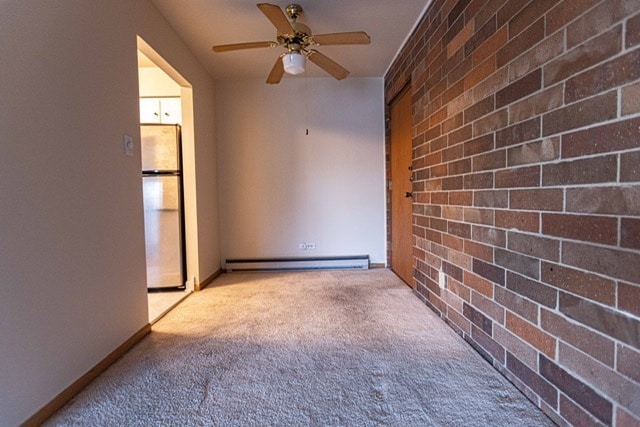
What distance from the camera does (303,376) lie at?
150cm

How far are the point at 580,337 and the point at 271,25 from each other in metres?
2.87

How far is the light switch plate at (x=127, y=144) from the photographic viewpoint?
6.20 feet

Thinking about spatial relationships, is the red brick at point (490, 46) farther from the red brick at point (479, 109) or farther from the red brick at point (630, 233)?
the red brick at point (630, 233)

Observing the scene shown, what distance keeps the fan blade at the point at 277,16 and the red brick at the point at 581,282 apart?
1.99m

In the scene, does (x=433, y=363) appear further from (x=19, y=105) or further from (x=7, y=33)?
(x=7, y=33)

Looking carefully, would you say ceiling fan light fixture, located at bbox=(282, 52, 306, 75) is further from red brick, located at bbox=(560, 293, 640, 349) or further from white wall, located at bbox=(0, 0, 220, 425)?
red brick, located at bbox=(560, 293, 640, 349)

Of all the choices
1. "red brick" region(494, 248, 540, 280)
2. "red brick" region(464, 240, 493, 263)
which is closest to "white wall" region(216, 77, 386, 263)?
"red brick" region(464, 240, 493, 263)

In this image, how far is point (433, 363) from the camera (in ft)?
5.24

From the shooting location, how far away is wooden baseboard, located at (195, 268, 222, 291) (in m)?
3.06

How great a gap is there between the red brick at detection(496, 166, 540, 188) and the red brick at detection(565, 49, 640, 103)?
0.96 ft

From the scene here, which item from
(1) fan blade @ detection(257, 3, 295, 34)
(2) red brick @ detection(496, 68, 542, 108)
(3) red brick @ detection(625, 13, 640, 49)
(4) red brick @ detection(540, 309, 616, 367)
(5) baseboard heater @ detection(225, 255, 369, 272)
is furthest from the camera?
(5) baseboard heater @ detection(225, 255, 369, 272)

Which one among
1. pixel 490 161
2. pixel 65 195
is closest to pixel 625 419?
pixel 490 161

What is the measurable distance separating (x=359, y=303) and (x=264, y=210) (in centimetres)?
184

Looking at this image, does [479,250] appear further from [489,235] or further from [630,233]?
[630,233]
